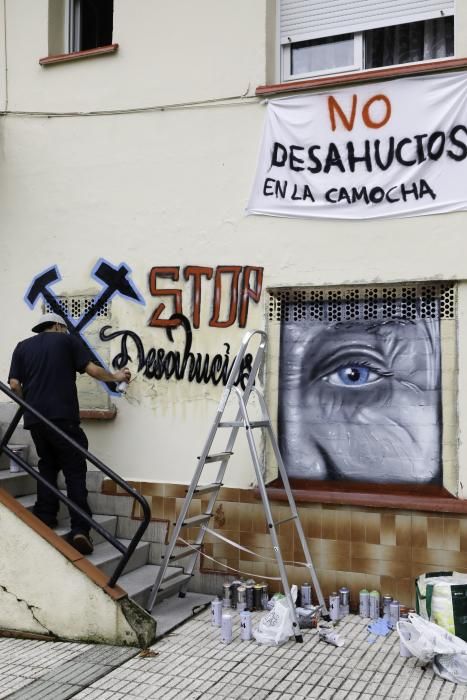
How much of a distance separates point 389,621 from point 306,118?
3903mm

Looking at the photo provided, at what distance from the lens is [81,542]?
5840 millimetres

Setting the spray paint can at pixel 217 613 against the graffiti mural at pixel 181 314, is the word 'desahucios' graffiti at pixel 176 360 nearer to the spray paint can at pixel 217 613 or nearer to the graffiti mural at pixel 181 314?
the graffiti mural at pixel 181 314

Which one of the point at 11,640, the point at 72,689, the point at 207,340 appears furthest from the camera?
the point at 207,340

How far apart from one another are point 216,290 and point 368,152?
164 cm

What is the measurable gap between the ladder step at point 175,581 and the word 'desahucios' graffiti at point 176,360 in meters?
1.57

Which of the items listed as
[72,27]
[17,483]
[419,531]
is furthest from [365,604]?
[72,27]

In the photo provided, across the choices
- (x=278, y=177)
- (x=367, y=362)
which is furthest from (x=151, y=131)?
(x=367, y=362)

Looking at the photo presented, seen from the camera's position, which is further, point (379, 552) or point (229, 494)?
point (229, 494)

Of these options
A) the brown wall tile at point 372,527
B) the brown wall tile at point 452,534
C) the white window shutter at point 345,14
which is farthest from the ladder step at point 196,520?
the white window shutter at point 345,14

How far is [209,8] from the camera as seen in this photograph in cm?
668

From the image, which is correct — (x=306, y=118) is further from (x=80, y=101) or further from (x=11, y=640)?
(x=11, y=640)

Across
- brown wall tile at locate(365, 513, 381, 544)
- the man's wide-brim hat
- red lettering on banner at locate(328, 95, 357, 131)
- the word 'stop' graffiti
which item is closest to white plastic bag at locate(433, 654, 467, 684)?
brown wall tile at locate(365, 513, 381, 544)

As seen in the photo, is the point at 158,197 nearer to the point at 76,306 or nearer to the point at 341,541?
the point at 76,306

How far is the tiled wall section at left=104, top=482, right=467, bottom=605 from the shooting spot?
569 centimetres
